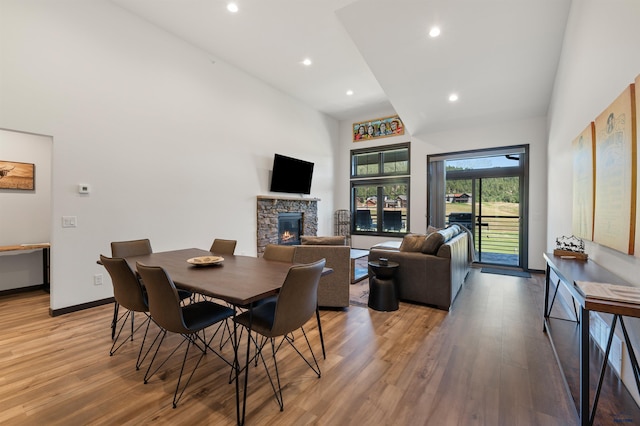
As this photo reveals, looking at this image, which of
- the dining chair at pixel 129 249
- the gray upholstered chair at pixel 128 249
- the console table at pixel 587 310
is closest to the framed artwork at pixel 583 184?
the console table at pixel 587 310

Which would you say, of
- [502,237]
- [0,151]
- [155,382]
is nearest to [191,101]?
[0,151]

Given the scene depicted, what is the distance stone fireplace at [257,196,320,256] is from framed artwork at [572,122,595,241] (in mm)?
4654

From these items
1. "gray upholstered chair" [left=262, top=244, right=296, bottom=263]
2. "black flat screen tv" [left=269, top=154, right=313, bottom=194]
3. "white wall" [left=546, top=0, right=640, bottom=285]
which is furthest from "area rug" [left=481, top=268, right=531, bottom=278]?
"gray upholstered chair" [left=262, top=244, right=296, bottom=263]

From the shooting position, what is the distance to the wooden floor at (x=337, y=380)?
1.67 m

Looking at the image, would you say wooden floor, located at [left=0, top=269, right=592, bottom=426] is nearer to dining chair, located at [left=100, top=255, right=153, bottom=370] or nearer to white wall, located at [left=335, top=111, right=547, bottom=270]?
dining chair, located at [left=100, top=255, right=153, bottom=370]

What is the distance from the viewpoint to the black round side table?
3.35 metres

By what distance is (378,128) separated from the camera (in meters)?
7.48

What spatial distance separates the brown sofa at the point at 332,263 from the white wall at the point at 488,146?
152 inches

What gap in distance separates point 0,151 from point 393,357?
5598 mm

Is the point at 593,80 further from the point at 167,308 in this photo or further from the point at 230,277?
the point at 167,308

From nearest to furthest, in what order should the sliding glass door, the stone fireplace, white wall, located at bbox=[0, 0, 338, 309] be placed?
white wall, located at bbox=[0, 0, 338, 309], the sliding glass door, the stone fireplace

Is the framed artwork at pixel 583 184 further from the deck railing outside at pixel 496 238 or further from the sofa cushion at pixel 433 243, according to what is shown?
the deck railing outside at pixel 496 238

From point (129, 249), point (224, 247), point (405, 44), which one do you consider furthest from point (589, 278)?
point (129, 249)

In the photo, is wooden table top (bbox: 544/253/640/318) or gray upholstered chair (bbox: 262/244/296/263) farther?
gray upholstered chair (bbox: 262/244/296/263)
